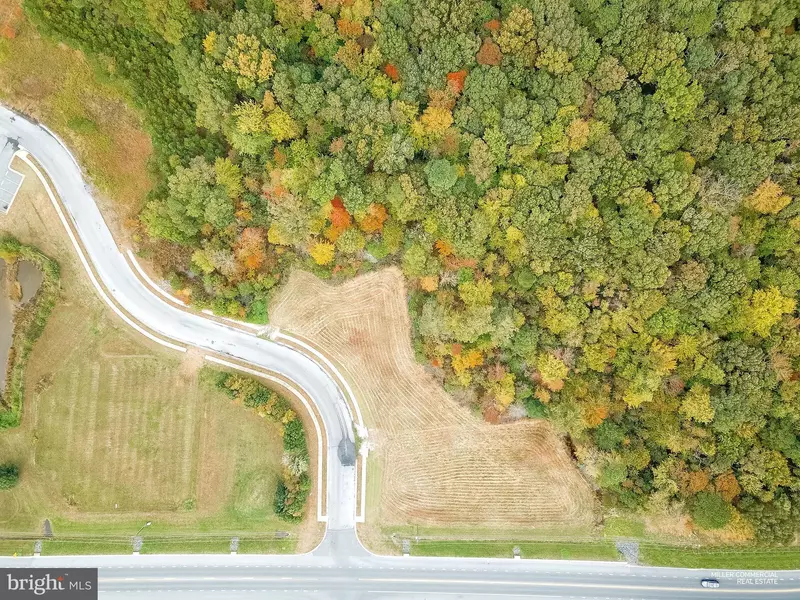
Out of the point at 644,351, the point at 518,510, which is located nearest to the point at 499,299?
the point at 644,351

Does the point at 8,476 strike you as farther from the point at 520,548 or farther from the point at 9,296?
the point at 520,548

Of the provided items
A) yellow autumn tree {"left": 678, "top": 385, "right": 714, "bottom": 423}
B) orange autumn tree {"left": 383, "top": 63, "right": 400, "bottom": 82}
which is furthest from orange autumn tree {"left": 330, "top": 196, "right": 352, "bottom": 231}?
yellow autumn tree {"left": 678, "top": 385, "right": 714, "bottom": 423}

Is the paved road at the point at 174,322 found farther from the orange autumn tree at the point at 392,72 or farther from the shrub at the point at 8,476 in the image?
the orange autumn tree at the point at 392,72

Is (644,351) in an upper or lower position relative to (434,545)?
upper

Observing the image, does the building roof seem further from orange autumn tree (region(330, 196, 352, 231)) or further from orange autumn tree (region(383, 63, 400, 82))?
orange autumn tree (region(383, 63, 400, 82))

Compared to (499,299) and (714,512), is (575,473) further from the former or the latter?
(499,299)

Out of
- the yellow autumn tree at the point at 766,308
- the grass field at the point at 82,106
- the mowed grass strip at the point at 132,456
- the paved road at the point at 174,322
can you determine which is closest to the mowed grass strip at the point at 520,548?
the paved road at the point at 174,322
